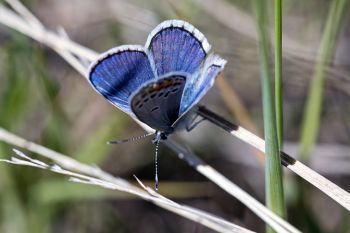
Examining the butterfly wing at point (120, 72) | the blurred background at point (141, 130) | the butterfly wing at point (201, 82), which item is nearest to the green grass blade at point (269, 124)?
the butterfly wing at point (201, 82)

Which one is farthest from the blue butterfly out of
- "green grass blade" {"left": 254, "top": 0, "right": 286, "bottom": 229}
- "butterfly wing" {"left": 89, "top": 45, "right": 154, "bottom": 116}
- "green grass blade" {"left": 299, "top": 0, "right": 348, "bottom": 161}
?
"green grass blade" {"left": 299, "top": 0, "right": 348, "bottom": 161}

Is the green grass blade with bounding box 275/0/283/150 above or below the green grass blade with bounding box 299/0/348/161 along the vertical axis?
below

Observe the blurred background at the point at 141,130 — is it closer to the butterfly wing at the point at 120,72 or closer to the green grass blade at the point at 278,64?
the butterfly wing at the point at 120,72

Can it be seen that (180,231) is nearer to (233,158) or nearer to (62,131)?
(233,158)

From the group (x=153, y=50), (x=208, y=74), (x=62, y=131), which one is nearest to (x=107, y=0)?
(x=62, y=131)

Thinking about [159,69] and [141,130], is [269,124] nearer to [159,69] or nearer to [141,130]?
[159,69]

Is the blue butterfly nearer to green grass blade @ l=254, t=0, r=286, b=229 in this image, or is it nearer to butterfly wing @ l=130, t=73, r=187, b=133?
butterfly wing @ l=130, t=73, r=187, b=133
